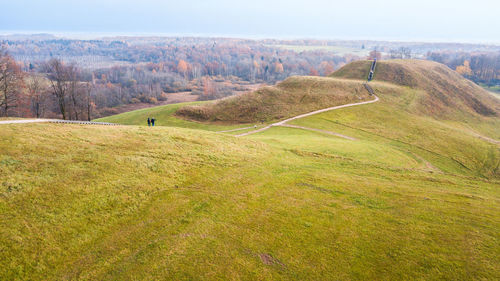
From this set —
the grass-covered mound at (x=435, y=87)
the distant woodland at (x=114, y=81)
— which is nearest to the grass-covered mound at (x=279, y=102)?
the grass-covered mound at (x=435, y=87)

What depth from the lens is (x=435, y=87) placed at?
217ft

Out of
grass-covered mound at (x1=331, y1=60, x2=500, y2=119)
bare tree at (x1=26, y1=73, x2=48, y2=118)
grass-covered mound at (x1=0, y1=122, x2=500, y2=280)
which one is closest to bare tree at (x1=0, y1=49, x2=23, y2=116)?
bare tree at (x1=26, y1=73, x2=48, y2=118)

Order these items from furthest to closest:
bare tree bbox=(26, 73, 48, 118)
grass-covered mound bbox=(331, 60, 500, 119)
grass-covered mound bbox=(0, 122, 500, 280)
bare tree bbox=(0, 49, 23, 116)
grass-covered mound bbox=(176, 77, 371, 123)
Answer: grass-covered mound bbox=(331, 60, 500, 119)
grass-covered mound bbox=(176, 77, 371, 123)
bare tree bbox=(26, 73, 48, 118)
bare tree bbox=(0, 49, 23, 116)
grass-covered mound bbox=(0, 122, 500, 280)

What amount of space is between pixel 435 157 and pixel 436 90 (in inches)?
1634

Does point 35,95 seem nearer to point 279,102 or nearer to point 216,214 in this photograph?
point 279,102

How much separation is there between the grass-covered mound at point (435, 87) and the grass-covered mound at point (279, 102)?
14636 millimetres

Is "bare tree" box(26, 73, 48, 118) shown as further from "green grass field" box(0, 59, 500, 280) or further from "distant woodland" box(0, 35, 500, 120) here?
"green grass field" box(0, 59, 500, 280)

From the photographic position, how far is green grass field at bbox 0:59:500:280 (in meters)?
9.42

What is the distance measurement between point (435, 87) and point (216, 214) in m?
75.0

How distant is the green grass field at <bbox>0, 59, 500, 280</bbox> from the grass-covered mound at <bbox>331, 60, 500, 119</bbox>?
1740 inches

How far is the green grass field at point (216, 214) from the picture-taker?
9422 mm

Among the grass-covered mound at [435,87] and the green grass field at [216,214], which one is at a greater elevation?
the grass-covered mound at [435,87]

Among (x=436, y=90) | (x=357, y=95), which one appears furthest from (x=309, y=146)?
(x=436, y=90)

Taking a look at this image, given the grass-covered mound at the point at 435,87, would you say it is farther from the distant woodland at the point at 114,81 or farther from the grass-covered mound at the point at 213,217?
the distant woodland at the point at 114,81
